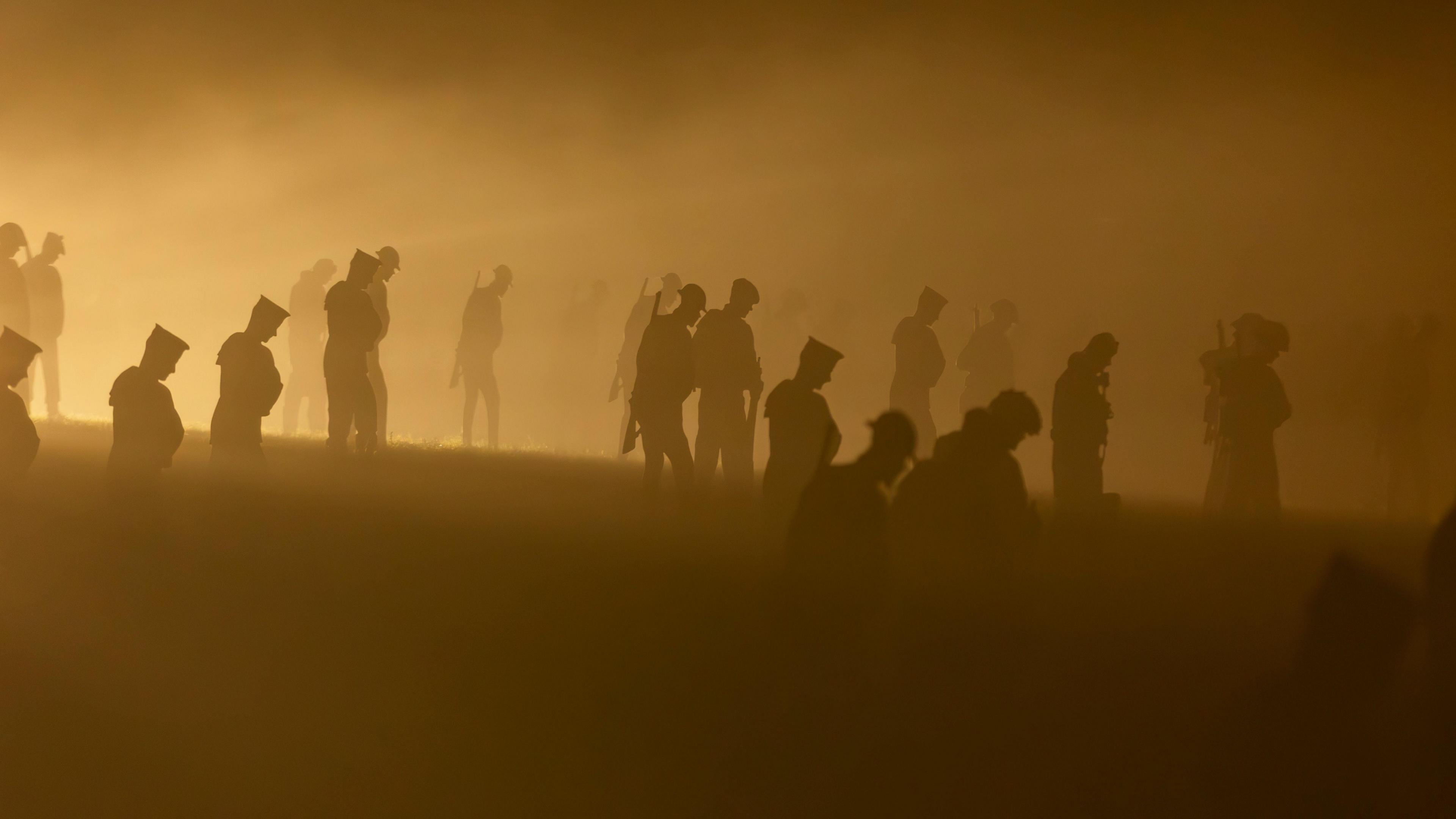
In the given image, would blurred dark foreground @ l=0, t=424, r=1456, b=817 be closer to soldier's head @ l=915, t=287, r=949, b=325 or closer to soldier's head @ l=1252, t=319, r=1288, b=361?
soldier's head @ l=1252, t=319, r=1288, b=361

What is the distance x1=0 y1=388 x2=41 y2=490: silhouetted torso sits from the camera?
31.7 ft

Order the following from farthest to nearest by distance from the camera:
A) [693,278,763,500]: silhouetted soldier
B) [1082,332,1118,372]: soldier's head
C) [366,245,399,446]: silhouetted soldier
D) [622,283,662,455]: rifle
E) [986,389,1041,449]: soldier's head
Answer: [366,245,399,446]: silhouetted soldier < [693,278,763,500]: silhouetted soldier < [622,283,662,455]: rifle < [1082,332,1118,372]: soldier's head < [986,389,1041,449]: soldier's head

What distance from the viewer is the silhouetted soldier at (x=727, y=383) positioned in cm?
1243

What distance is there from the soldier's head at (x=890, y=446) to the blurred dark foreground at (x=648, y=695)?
1028 mm

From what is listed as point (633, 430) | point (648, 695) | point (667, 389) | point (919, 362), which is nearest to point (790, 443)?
point (667, 389)

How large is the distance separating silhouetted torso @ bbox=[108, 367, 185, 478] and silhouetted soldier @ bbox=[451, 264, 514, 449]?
1072 centimetres

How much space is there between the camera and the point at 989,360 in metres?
19.9

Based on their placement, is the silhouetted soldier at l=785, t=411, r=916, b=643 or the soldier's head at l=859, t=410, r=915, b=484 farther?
the silhouetted soldier at l=785, t=411, r=916, b=643

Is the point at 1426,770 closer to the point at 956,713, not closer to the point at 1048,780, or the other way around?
the point at 1048,780

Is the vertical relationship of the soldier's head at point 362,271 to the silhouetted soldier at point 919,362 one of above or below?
above

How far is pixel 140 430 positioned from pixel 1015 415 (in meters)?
7.76

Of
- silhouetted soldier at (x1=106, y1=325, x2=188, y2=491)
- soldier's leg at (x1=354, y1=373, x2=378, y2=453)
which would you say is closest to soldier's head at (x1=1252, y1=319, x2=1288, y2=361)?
soldier's leg at (x1=354, y1=373, x2=378, y2=453)

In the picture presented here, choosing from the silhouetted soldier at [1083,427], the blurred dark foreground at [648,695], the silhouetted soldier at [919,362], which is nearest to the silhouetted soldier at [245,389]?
the blurred dark foreground at [648,695]

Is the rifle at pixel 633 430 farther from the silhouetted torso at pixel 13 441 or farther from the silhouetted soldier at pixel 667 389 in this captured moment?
the silhouetted torso at pixel 13 441
